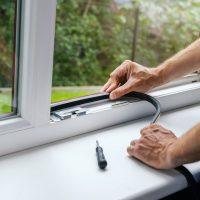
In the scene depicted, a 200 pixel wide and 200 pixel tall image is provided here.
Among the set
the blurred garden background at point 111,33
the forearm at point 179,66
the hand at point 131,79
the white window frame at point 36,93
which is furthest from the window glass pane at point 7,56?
the blurred garden background at point 111,33

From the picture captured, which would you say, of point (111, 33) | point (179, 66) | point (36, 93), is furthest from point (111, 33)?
point (36, 93)

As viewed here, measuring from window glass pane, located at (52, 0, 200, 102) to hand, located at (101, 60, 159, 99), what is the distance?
134cm

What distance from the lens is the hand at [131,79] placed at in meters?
1.21

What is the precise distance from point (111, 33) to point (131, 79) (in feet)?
6.03

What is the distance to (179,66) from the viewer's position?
1271mm

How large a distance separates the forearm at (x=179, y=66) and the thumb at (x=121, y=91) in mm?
103

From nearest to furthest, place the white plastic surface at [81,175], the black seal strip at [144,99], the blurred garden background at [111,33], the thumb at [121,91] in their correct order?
the white plastic surface at [81,175] → the black seal strip at [144,99] → the thumb at [121,91] → the blurred garden background at [111,33]

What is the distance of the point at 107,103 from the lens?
1.17 meters

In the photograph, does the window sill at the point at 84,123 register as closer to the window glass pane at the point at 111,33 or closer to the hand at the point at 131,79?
the hand at the point at 131,79

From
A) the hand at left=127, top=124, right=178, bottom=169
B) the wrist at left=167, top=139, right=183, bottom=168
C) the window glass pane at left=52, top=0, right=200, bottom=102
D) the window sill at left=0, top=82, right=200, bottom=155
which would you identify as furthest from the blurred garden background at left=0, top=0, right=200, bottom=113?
the wrist at left=167, top=139, right=183, bottom=168

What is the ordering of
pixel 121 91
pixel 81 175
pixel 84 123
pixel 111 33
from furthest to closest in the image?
pixel 111 33 → pixel 121 91 → pixel 84 123 → pixel 81 175

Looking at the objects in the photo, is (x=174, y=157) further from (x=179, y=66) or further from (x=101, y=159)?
(x=179, y=66)

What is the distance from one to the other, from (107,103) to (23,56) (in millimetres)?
312

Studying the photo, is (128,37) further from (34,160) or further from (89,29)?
(34,160)
